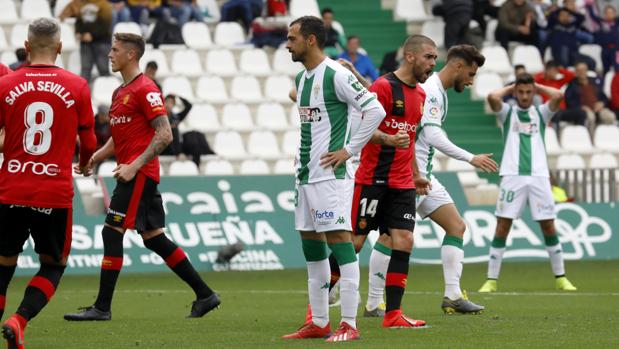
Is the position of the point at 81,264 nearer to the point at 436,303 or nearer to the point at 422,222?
the point at 422,222

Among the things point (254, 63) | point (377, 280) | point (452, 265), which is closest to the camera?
point (377, 280)

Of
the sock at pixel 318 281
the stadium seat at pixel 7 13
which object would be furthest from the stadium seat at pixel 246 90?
the sock at pixel 318 281

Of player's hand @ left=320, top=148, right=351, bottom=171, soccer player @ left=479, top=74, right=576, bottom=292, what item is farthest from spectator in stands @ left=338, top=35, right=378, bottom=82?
player's hand @ left=320, top=148, right=351, bottom=171

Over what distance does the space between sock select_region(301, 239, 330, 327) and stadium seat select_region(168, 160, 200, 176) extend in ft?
40.6

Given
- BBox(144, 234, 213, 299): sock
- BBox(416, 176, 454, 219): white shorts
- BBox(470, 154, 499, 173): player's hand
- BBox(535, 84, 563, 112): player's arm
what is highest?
BBox(535, 84, 563, 112): player's arm

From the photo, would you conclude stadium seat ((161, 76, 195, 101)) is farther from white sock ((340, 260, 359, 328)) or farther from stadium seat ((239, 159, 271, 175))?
white sock ((340, 260, 359, 328))

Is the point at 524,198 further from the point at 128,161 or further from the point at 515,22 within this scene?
the point at 515,22

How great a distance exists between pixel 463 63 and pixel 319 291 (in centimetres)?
353

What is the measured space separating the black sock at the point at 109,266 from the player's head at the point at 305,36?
9.89 ft

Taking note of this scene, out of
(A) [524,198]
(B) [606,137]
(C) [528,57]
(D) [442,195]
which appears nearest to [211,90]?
(C) [528,57]

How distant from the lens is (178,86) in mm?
25000

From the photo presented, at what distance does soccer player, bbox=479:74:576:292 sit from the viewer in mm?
16656

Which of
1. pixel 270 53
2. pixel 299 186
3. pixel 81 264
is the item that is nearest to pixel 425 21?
pixel 270 53

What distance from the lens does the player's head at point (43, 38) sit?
9.84 meters
